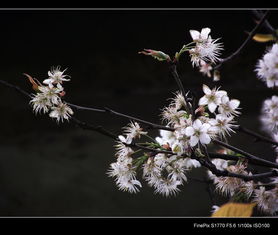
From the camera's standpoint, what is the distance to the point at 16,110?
8.34 ft

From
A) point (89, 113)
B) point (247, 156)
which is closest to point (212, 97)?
point (247, 156)

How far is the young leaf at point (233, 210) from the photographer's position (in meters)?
0.60

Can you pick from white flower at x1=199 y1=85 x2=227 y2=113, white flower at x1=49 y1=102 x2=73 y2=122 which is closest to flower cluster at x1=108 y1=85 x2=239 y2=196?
white flower at x1=199 y1=85 x2=227 y2=113

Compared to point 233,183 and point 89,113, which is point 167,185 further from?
point 89,113

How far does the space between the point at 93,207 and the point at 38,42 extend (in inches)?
41.2

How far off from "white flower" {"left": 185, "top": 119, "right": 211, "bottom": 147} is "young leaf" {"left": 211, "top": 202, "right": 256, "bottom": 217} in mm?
118

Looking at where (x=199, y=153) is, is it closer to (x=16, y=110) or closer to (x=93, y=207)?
(x=93, y=207)

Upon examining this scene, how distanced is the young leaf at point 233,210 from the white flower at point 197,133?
0.39 feet

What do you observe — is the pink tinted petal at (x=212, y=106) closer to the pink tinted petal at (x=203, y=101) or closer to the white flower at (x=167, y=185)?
the pink tinted petal at (x=203, y=101)

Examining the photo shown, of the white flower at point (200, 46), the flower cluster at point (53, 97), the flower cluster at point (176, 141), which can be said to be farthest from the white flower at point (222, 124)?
the flower cluster at point (53, 97)

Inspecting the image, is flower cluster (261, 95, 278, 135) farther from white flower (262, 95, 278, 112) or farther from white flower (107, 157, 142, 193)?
white flower (107, 157, 142, 193)

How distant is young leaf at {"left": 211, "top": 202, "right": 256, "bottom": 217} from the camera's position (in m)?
0.60

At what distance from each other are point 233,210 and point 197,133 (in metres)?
0.15

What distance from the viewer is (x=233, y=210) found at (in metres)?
0.61
